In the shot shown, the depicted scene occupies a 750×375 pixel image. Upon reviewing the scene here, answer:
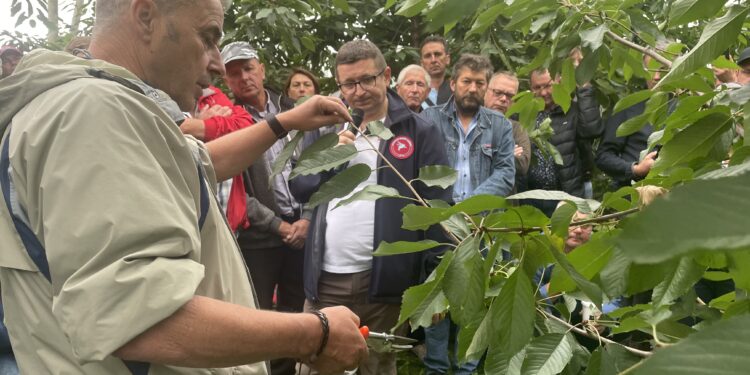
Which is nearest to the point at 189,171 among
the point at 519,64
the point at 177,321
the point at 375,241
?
the point at 177,321

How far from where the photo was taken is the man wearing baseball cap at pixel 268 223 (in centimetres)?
398

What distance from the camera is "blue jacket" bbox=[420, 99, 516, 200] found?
4180mm

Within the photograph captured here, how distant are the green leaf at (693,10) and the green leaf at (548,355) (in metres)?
0.67

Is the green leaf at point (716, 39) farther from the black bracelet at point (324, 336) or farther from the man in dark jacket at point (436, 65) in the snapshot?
the man in dark jacket at point (436, 65)

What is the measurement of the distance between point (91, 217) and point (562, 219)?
0.72 metres

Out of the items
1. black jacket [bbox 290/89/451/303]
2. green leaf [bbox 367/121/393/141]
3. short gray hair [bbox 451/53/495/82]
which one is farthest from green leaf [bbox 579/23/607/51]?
short gray hair [bbox 451/53/495/82]

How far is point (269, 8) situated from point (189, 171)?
15.1ft

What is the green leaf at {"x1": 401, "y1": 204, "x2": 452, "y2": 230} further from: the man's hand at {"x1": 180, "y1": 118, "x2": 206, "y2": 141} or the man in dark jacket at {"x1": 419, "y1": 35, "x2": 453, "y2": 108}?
the man in dark jacket at {"x1": 419, "y1": 35, "x2": 453, "y2": 108}

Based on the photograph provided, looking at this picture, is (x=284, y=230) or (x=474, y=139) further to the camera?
(x=474, y=139)

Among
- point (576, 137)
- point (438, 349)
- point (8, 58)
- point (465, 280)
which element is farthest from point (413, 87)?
point (465, 280)

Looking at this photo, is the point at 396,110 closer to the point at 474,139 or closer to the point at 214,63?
the point at 474,139

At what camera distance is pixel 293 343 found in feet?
4.43

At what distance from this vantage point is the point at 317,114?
2.06 meters

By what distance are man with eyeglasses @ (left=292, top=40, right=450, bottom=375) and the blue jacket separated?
2.49ft
